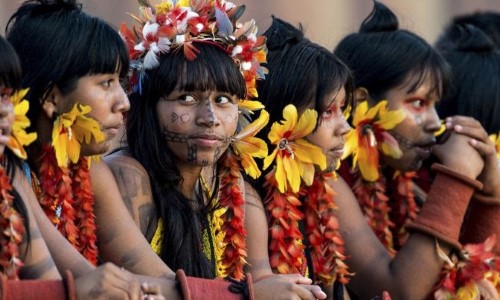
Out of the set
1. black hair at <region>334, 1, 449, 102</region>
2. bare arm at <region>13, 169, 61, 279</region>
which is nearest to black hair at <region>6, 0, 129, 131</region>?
bare arm at <region>13, 169, 61, 279</region>

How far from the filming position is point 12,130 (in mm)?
3889

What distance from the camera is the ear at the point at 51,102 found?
423 centimetres

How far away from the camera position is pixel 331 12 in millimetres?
9797

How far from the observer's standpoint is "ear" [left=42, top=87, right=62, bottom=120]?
423 centimetres

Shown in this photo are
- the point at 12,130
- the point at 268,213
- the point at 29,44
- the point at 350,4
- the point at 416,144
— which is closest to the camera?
the point at 12,130

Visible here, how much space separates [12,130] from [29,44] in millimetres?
465

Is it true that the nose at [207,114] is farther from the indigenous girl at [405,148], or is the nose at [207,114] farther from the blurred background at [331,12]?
the blurred background at [331,12]

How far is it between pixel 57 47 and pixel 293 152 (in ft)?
3.40

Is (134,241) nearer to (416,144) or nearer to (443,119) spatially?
(416,144)

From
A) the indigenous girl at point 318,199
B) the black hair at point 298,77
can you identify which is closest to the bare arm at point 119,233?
the indigenous girl at point 318,199

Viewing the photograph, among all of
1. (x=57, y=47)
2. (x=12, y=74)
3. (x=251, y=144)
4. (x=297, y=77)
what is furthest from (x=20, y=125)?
(x=297, y=77)

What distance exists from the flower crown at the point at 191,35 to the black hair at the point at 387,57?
0.85 m

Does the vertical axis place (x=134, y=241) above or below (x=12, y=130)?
below

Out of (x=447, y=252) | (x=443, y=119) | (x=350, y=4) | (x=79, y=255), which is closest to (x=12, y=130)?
(x=79, y=255)
